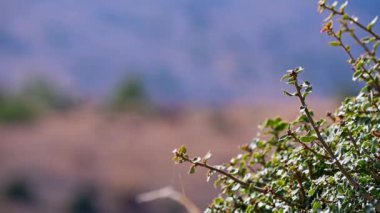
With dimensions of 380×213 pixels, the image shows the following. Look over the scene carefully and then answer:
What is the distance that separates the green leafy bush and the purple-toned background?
18.4 meters

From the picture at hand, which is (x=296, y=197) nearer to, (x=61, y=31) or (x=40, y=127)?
(x=40, y=127)

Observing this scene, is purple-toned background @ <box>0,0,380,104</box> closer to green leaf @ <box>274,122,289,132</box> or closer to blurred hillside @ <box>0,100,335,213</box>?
blurred hillside @ <box>0,100,335,213</box>

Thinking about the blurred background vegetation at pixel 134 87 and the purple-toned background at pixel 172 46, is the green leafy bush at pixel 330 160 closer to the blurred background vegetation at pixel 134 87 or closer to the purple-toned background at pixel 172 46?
the blurred background vegetation at pixel 134 87

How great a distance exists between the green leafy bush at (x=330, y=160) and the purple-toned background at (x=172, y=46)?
60.5 ft

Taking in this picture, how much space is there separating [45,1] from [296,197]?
23.2m

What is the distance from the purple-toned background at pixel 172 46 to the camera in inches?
808

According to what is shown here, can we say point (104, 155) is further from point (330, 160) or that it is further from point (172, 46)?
point (330, 160)

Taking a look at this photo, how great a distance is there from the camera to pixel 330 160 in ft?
1.94

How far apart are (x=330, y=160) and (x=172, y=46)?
22735 mm

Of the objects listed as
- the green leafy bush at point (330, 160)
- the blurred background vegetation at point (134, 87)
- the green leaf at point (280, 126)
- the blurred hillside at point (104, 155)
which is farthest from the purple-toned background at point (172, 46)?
the green leafy bush at point (330, 160)

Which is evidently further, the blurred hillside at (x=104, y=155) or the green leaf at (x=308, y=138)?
the blurred hillside at (x=104, y=155)

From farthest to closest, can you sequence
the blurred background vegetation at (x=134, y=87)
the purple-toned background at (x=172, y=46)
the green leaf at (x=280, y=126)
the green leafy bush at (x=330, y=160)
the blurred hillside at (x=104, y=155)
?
the purple-toned background at (x=172, y=46) < the blurred background vegetation at (x=134, y=87) < the blurred hillside at (x=104, y=155) < the green leaf at (x=280, y=126) < the green leafy bush at (x=330, y=160)

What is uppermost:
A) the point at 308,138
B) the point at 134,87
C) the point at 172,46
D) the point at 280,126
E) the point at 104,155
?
the point at 172,46

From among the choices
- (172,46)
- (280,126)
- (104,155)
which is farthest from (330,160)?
(172,46)
